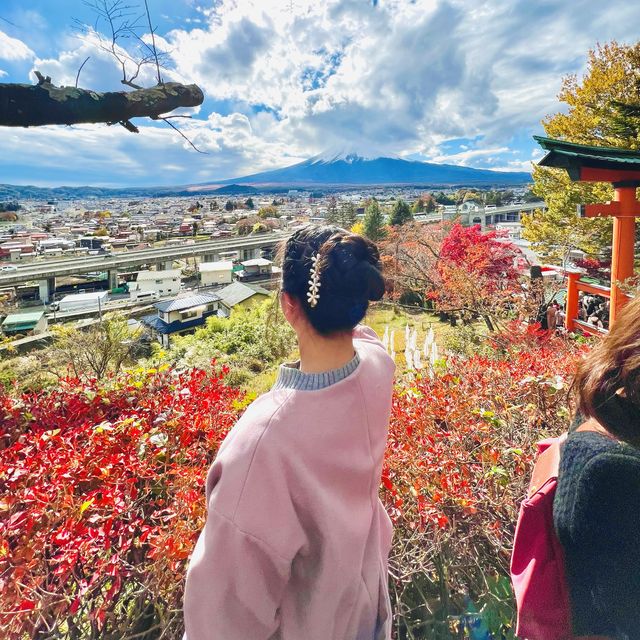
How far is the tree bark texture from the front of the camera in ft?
10.7

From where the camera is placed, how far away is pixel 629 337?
707 mm

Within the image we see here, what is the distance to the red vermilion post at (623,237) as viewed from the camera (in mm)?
4387

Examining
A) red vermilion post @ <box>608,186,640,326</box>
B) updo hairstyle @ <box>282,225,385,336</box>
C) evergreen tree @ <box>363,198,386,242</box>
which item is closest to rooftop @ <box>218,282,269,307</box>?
evergreen tree @ <box>363,198,386,242</box>

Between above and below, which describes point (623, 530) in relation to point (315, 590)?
above

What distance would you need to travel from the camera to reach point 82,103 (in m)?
3.52

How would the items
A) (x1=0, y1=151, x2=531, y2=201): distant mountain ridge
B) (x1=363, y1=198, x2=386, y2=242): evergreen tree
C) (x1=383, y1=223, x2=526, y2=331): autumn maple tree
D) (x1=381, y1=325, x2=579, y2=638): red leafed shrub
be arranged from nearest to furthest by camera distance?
(x1=381, y1=325, x2=579, y2=638): red leafed shrub → (x1=383, y1=223, x2=526, y2=331): autumn maple tree → (x1=363, y1=198, x2=386, y2=242): evergreen tree → (x1=0, y1=151, x2=531, y2=201): distant mountain ridge

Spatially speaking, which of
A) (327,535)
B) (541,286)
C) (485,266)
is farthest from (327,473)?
(485,266)

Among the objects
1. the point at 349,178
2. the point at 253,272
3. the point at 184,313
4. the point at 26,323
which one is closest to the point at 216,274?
the point at 253,272

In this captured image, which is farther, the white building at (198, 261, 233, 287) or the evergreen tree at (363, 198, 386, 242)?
the white building at (198, 261, 233, 287)

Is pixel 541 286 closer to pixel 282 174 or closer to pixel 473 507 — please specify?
pixel 473 507

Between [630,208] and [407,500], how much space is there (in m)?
4.82

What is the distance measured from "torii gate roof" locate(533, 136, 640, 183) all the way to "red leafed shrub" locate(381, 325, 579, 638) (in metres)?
2.99

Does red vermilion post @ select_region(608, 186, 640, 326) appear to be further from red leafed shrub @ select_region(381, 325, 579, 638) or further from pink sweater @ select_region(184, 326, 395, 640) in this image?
pink sweater @ select_region(184, 326, 395, 640)

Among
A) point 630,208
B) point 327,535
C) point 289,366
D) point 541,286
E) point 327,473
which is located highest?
point 630,208
